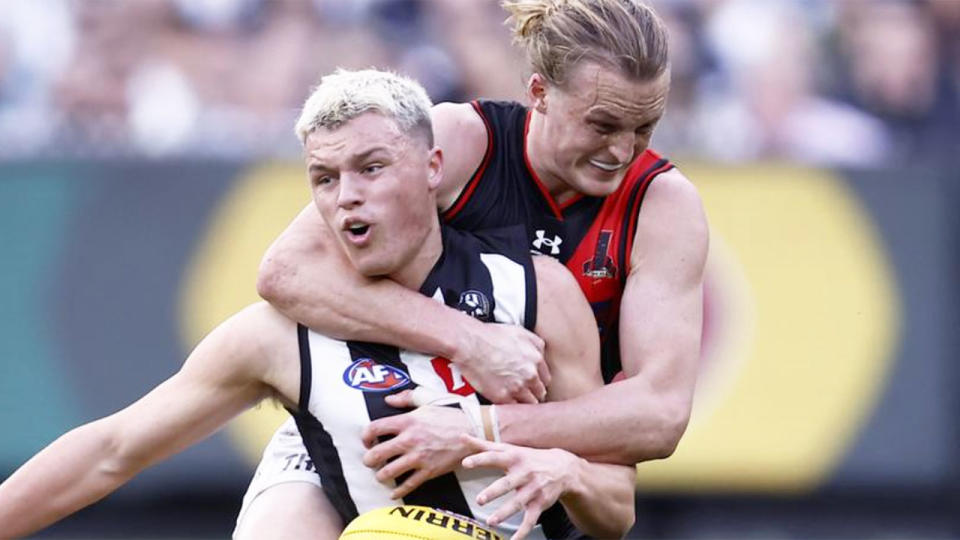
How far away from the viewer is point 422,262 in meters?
4.69

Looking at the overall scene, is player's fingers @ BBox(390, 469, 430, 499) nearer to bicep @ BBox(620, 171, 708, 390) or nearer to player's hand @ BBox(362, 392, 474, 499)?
player's hand @ BBox(362, 392, 474, 499)

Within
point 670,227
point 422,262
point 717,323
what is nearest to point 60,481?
point 422,262

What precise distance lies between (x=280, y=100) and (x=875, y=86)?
11.5ft

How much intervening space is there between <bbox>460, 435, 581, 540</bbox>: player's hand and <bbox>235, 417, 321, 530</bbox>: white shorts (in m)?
0.69

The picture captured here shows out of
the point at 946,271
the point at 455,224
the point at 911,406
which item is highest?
the point at 455,224

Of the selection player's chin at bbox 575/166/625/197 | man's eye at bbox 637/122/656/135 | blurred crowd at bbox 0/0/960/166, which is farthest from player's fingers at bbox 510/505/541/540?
blurred crowd at bbox 0/0/960/166

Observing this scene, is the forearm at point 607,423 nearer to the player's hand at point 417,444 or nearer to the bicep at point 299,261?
the player's hand at point 417,444

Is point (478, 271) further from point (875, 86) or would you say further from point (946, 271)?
point (875, 86)

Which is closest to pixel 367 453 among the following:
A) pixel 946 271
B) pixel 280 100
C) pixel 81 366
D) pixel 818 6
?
pixel 81 366

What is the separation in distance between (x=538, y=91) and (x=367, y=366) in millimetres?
910

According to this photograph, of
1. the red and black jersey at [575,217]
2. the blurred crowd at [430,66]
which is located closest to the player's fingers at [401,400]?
the red and black jersey at [575,217]

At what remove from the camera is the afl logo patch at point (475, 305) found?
466 centimetres

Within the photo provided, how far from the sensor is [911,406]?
29.8ft

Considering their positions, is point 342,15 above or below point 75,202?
Result: above
